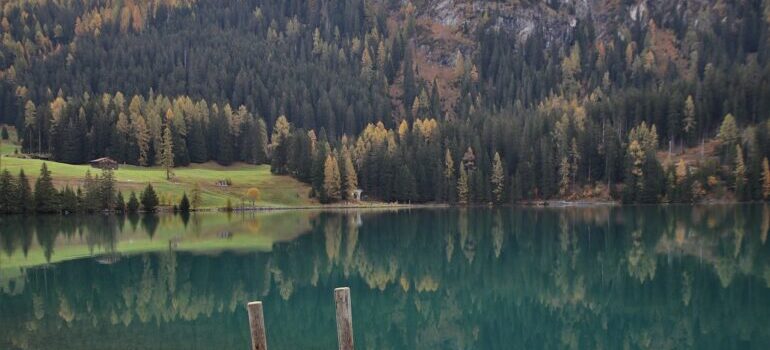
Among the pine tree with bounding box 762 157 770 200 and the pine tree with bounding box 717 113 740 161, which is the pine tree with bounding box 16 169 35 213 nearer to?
the pine tree with bounding box 762 157 770 200

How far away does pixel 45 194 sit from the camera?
102m

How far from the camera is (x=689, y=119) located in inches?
5600

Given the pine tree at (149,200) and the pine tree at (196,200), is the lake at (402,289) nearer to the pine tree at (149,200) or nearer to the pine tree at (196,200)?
the pine tree at (149,200)

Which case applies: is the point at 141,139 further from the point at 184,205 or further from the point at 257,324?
the point at 257,324

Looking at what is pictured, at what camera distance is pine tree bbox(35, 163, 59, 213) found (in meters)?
102

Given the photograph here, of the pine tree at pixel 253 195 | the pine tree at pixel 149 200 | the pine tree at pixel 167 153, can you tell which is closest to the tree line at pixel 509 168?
the pine tree at pixel 253 195

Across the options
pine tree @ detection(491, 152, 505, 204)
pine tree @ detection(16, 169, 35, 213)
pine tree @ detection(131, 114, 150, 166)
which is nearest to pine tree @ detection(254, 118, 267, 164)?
pine tree @ detection(131, 114, 150, 166)

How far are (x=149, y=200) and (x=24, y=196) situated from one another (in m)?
18.1

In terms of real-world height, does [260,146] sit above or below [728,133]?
above

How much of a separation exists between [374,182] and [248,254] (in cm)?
8863

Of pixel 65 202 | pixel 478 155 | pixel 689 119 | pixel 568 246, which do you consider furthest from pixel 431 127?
pixel 568 246

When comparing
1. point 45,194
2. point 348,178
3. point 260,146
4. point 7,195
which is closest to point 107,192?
point 45,194

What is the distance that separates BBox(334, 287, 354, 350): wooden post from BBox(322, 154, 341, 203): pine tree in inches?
4582

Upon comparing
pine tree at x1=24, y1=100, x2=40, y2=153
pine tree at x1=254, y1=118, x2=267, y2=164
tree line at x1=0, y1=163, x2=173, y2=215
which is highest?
pine tree at x1=24, y1=100, x2=40, y2=153
